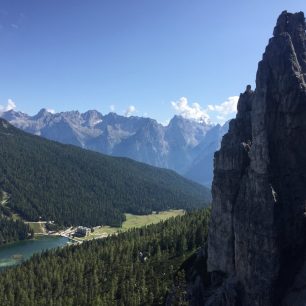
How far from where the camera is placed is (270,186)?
93.4m

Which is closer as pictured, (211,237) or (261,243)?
(261,243)

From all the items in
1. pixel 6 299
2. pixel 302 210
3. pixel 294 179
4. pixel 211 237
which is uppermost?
pixel 294 179

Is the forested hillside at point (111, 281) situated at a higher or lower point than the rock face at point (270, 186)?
lower

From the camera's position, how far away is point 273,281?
3563 inches

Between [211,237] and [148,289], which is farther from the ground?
[211,237]

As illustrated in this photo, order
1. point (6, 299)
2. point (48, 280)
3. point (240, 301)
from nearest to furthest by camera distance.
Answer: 1. point (240, 301)
2. point (6, 299)
3. point (48, 280)

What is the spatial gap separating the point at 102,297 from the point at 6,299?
129ft

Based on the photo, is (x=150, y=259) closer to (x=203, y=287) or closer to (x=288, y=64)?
(x=203, y=287)

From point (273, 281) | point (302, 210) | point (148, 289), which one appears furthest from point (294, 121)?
point (148, 289)

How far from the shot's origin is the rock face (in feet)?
303

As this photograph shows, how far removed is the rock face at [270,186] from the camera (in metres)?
92.3

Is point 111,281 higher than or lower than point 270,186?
lower

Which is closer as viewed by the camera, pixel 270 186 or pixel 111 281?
pixel 270 186

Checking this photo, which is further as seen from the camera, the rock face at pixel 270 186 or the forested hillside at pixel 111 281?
the forested hillside at pixel 111 281
